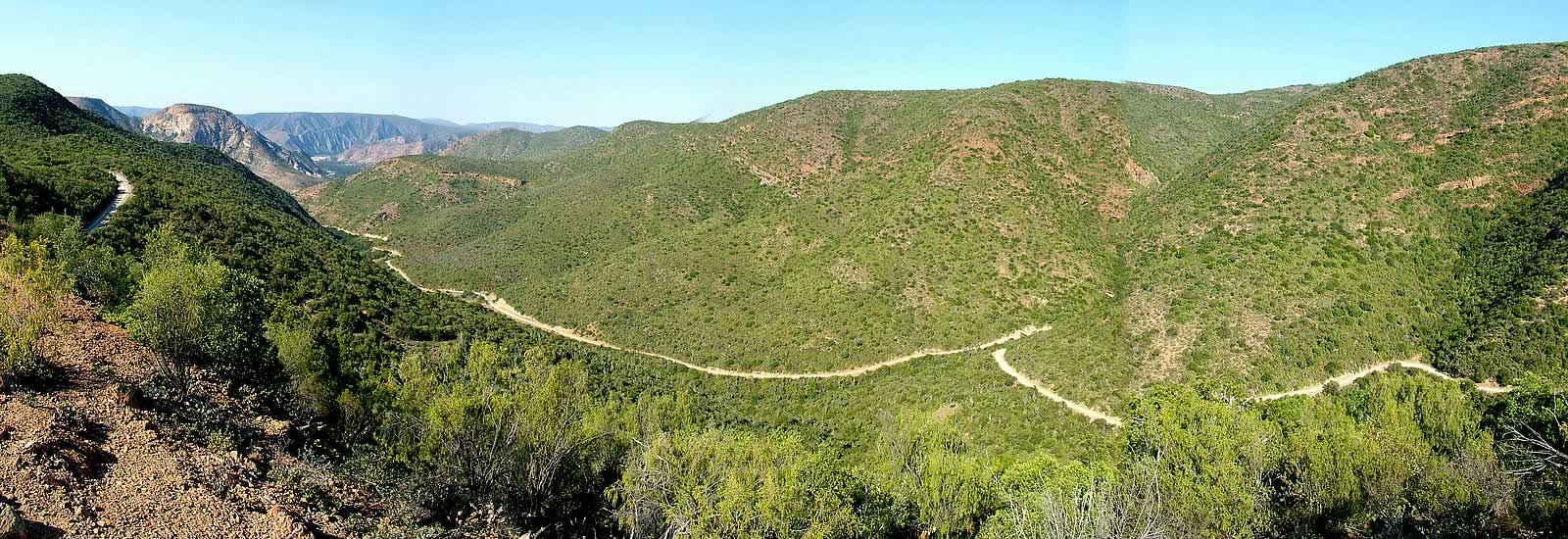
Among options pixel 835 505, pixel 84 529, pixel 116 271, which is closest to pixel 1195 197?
pixel 835 505

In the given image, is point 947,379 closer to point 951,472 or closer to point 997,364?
point 997,364

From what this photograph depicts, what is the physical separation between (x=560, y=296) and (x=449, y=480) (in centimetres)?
4554

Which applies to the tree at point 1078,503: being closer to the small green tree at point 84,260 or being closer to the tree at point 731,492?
the tree at point 731,492

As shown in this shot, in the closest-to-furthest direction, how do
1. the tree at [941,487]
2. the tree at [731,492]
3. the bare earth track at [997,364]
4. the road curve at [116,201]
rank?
1. the tree at [731,492]
2. the tree at [941,487]
3. the bare earth track at [997,364]
4. the road curve at [116,201]

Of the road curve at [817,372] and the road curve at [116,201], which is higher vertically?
the road curve at [116,201]

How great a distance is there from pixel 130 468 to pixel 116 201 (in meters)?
36.9

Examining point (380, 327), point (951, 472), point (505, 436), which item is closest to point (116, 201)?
point (380, 327)

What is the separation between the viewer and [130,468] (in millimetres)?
13406

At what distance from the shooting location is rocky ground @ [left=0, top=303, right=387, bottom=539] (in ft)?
37.4

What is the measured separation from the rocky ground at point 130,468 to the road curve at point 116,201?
2002 centimetres

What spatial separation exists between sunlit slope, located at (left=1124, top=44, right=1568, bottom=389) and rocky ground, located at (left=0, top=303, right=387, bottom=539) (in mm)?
38241

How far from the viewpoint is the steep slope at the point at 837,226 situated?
165ft

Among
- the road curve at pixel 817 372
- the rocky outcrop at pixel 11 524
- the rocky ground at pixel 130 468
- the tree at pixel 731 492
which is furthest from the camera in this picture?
the road curve at pixel 817 372

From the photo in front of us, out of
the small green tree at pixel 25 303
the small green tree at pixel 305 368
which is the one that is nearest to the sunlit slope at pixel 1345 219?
Result: the small green tree at pixel 305 368
